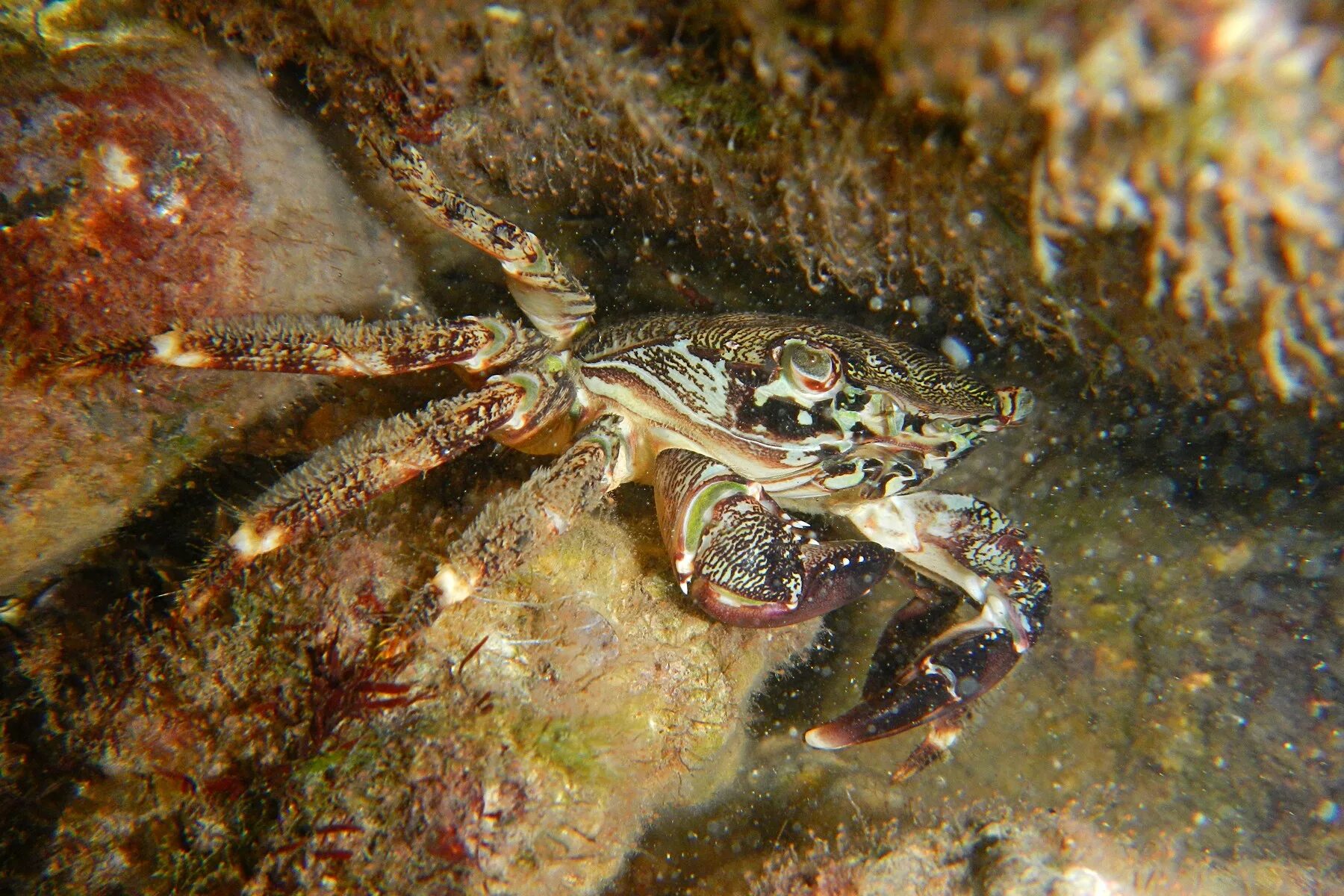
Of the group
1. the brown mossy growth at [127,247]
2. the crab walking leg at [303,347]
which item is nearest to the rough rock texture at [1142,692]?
the crab walking leg at [303,347]

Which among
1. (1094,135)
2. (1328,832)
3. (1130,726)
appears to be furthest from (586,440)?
(1328,832)

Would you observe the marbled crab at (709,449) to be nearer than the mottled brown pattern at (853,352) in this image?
Yes

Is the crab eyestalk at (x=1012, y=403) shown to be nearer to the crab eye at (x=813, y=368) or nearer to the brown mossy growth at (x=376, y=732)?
the crab eye at (x=813, y=368)

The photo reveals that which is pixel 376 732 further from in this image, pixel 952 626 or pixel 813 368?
pixel 952 626

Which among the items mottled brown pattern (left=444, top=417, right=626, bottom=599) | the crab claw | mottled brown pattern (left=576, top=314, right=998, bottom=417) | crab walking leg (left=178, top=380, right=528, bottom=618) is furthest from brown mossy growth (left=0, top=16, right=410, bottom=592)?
the crab claw

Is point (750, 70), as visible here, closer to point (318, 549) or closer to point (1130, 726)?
point (318, 549)

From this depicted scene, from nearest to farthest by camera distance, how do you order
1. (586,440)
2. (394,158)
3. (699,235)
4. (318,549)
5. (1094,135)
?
(1094,135) → (318,549) → (394,158) → (586,440) → (699,235)

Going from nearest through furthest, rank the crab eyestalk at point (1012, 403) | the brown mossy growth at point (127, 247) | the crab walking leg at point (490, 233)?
the brown mossy growth at point (127, 247), the crab walking leg at point (490, 233), the crab eyestalk at point (1012, 403)

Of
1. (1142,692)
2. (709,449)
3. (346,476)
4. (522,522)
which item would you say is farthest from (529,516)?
(1142,692)
